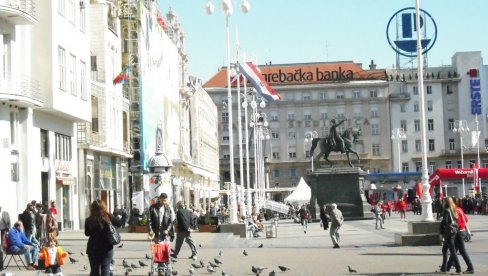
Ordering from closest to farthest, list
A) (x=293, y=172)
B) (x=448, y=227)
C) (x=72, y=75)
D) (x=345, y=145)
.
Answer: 1. (x=448, y=227)
2. (x=72, y=75)
3. (x=345, y=145)
4. (x=293, y=172)

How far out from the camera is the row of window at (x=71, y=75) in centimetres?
4391

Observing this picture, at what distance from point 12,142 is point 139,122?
2665 cm

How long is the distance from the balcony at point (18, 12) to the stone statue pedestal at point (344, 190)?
25605mm

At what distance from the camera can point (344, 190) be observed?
59812 millimetres

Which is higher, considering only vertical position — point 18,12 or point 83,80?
point 18,12

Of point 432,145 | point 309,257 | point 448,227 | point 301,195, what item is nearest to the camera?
point 448,227

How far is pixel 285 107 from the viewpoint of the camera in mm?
155000

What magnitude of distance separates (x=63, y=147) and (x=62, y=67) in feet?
17.7

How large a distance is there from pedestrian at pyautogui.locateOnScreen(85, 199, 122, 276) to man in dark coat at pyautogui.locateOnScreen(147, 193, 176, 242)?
6153 millimetres

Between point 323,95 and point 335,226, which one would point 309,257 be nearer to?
point 335,226

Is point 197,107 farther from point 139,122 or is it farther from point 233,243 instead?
point 233,243

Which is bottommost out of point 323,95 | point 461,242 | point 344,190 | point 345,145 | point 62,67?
point 461,242

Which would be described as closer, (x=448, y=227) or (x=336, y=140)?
(x=448, y=227)

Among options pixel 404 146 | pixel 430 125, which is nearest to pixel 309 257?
pixel 404 146
